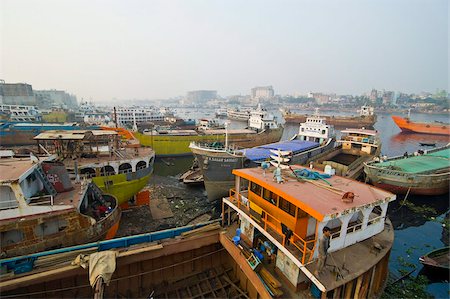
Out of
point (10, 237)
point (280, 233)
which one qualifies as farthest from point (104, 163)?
point (280, 233)

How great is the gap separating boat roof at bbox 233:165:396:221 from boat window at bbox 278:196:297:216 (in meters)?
0.48

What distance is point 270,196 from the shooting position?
9.82 m

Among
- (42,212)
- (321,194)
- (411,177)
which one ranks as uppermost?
(321,194)

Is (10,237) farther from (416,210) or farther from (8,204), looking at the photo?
(416,210)

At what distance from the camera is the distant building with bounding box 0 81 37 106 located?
107m

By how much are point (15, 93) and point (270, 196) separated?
146091mm

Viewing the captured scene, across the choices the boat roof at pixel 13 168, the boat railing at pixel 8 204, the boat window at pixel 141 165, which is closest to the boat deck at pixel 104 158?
the boat window at pixel 141 165

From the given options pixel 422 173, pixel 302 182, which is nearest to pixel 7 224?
pixel 302 182

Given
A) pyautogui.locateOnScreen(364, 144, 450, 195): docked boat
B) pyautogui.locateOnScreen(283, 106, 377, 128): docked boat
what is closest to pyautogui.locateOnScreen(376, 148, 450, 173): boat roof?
pyautogui.locateOnScreen(364, 144, 450, 195): docked boat

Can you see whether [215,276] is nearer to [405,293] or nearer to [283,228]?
[283,228]

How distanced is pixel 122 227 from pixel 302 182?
14210 mm

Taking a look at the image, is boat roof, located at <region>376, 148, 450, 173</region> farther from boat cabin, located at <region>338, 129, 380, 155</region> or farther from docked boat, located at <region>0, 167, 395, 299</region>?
docked boat, located at <region>0, 167, 395, 299</region>

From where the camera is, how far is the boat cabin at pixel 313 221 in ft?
25.0

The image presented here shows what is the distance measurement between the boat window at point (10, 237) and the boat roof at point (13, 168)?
2.46m
